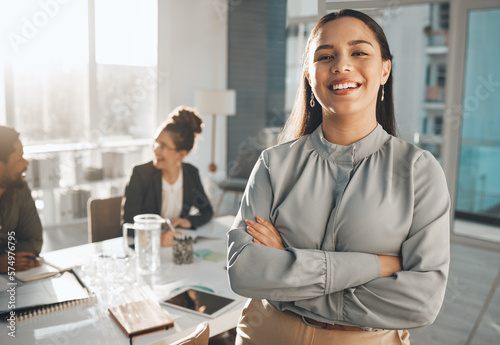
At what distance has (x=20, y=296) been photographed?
1.52 metres

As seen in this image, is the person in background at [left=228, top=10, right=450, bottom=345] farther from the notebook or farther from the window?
the window

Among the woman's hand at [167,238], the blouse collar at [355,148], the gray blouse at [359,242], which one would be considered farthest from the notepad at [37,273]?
the blouse collar at [355,148]

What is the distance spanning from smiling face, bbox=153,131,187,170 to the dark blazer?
0.17 feet

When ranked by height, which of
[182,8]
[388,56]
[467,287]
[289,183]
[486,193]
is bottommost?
[467,287]

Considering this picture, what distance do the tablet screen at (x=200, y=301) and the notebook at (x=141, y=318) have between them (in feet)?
0.27

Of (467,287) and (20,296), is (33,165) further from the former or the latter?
(467,287)

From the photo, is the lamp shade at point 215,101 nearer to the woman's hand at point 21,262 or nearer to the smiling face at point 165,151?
the smiling face at point 165,151

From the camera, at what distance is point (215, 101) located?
18.8 feet

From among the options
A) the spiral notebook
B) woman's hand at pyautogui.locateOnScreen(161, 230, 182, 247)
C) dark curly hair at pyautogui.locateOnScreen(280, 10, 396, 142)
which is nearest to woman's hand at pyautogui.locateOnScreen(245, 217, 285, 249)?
dark curly hair at pyautogui.locateOnScreen(280, 10, 396, 142)

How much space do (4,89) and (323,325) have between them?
4959mm

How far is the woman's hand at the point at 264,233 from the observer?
1.09 metres

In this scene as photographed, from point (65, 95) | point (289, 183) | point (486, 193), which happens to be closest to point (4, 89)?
point (65, 95)

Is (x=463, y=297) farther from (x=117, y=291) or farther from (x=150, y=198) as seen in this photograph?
(x=117, y=291)

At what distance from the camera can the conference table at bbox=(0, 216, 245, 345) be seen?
1320mm
